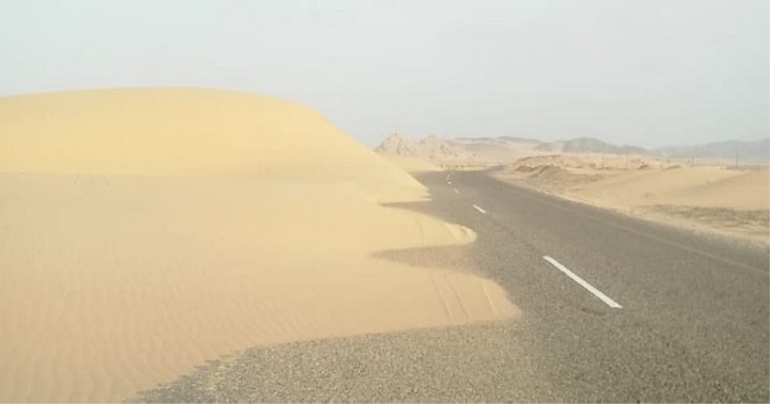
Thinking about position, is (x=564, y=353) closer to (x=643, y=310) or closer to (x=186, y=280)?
(x=643, y=310)

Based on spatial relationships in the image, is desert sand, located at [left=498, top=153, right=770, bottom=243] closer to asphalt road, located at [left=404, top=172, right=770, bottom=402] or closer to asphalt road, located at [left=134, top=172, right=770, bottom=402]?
asphalt road, located at [left=404, top=172, right=770, bottom=402]

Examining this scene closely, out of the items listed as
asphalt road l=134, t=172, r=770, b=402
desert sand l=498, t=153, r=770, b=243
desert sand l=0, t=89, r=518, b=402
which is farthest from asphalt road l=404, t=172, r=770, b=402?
desert sand l=498, t=153, r=770, b=243

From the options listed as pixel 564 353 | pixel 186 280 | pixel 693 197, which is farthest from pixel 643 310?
pixel 693 197

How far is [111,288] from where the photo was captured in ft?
31.5

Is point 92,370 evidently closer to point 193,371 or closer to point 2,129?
point 193,371

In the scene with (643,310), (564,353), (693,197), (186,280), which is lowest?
(693,197)

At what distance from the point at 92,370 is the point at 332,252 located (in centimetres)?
828

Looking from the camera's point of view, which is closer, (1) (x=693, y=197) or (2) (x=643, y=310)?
(2) (x=643, y=310)

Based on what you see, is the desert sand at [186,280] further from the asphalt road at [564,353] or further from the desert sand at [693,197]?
the desert sand at [693,197]

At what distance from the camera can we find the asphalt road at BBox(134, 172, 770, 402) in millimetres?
5793

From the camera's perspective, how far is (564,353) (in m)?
6.97

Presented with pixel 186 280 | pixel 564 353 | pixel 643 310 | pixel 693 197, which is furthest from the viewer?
pixel 693 197

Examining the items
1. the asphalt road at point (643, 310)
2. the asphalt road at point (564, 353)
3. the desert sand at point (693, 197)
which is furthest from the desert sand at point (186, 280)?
the desert sand at point (693, 197)

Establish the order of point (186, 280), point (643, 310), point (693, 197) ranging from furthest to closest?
point (693, 197), point (186, 280), point (643, 310)
